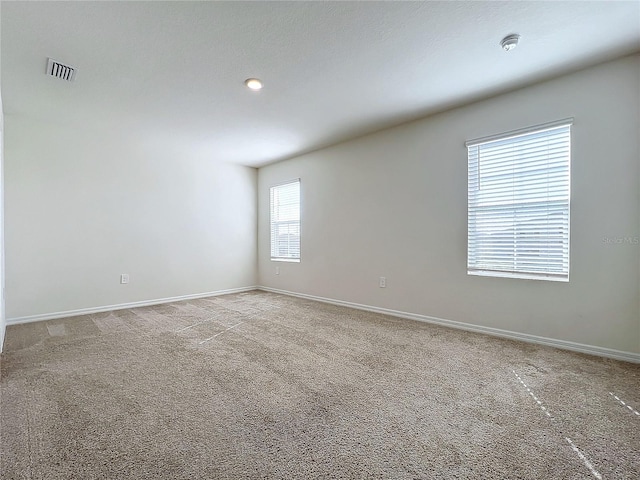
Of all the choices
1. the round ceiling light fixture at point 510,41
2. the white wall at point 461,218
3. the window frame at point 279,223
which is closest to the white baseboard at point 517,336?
the white wall at point 461,218

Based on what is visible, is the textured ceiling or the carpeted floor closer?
the carpeted floor

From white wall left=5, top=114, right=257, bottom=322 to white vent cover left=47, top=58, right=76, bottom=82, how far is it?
147cm

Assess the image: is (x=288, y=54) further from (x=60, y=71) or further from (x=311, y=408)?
(x=311, y=408)

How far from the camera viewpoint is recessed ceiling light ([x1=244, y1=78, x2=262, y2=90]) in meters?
2.62

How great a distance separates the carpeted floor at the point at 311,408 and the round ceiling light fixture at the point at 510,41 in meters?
2.37

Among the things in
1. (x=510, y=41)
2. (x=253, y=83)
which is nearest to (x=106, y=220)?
(x=253, y=83)

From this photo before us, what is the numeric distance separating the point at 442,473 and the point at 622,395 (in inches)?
58.6

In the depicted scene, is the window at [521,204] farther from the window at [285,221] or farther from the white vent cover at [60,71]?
the white vent cover at [60,71]

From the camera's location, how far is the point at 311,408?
1.69 meters

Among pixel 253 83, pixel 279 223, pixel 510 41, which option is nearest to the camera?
pixel 510 41

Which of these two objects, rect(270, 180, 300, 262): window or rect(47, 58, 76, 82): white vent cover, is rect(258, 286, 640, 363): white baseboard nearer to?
rect(270, 180, 300, 262): window

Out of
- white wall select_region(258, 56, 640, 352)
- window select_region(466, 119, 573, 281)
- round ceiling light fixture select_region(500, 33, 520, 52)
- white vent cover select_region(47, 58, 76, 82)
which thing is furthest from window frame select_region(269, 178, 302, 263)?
round ceiling light fixture select_region(500, 33, 520, 52)

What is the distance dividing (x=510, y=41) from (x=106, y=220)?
4783mm

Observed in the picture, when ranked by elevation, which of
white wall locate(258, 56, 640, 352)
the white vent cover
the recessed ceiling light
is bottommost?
white wall locate(258, 56, 640, 352)
